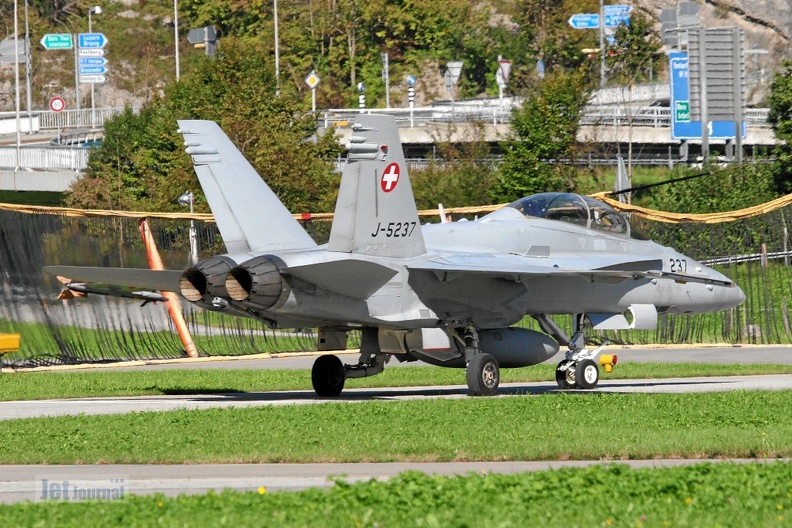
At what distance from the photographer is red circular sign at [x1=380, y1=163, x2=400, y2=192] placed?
699 inches

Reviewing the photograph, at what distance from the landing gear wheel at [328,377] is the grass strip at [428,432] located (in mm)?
2931

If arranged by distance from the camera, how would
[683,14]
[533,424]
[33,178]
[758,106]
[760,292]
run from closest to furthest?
1. [533,424]
2. [760,292]
3. [683,14]
4. [33,178]
5. [758,106]

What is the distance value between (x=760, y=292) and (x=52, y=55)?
269ft

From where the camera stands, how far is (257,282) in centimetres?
1720

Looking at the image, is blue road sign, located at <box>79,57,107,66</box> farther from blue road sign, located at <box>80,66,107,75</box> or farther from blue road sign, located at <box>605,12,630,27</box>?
blue road sign, located at <box>605,12,630,27</box>

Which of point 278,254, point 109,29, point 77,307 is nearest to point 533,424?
point 278,254

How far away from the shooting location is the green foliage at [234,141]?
47156mm

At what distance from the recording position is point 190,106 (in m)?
50.9

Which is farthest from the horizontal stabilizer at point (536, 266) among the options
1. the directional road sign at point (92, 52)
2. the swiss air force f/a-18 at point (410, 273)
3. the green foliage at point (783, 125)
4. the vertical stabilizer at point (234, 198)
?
the directional road sign at point (92, 52)

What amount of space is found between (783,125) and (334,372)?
3963 centimetres

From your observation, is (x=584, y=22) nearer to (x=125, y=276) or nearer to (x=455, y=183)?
(x=455, y=183)

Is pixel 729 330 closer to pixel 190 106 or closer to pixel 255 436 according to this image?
pixel 255 436

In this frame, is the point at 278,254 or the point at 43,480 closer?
the point at 43,480

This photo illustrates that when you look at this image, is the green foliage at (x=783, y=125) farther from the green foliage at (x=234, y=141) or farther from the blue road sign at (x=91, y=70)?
the blue road sign at (x=91, y=70)
